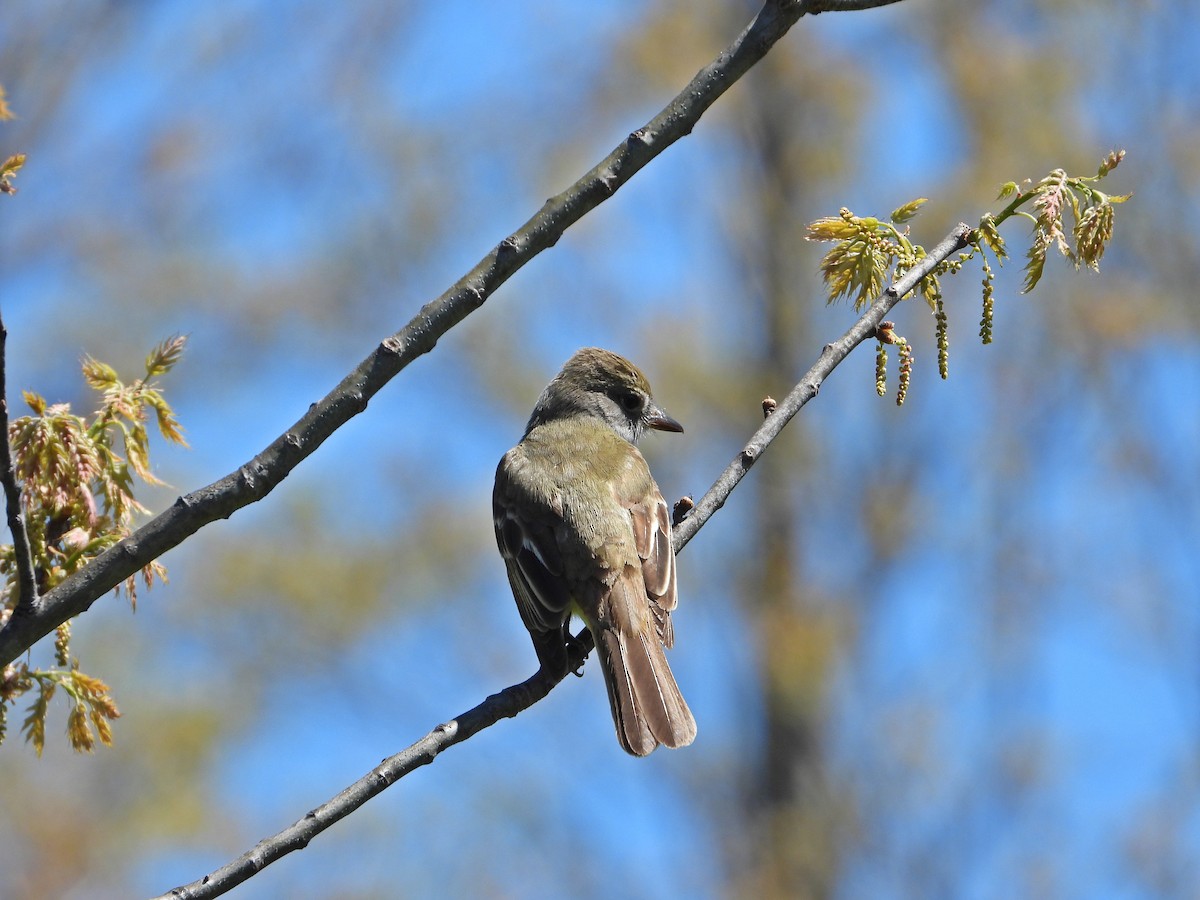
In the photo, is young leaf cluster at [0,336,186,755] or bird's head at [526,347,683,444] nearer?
young leaf cluster at [0,336,186,755]

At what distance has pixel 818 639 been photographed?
13.7 metres

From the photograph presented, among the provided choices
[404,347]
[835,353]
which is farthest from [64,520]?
[835,353]

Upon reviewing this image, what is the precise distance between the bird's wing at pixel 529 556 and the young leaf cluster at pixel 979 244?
5.52 feet

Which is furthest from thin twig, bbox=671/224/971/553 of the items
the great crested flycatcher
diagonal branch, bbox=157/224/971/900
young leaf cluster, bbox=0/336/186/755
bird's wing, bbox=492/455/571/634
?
young leaf cluster, bbox=0/336/186/755

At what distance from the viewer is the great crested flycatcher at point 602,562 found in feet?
14.7

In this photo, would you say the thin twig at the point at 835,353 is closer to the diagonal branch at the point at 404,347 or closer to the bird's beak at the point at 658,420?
the diagonal branch at the point at 404,347

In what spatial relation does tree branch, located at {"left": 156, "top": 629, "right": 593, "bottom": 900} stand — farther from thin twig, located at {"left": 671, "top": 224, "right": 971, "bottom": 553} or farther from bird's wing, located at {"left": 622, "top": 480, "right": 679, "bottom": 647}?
bird's wing, located at {"left": 622, "top": 480, "right": 679, "bottom": 647}

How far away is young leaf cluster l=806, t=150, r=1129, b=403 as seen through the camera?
3283 millimetres

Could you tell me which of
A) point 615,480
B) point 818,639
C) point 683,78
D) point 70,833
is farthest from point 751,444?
point 70,833

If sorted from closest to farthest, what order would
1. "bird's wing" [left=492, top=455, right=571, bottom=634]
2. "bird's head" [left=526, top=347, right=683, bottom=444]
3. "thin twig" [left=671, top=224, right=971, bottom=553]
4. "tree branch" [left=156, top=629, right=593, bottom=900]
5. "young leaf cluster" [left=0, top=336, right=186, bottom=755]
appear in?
"tree branch" [left=156, top=629, right=593, bottom=900] < "young leaf cluster" [left=0, top=336, right=186, bottom=755] < "thin twig" [left=671, top=224, right=971, bottom=553] < "bird's wing" [left=492, top=455, right=571, bottom=634] < "bird's head" [left=526, top=347, right=683, bottom=444]

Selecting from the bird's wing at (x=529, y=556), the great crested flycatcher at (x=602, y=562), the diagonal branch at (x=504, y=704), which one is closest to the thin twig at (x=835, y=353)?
the diagonal branch at (x=504, y=704)

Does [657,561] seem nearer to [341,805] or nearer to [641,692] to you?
[641,692]

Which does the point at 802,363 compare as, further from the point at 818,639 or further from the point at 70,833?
the point at 70,833

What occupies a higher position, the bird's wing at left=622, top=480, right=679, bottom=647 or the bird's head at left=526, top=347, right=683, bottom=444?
the bird's head at left=526, top=347, right=683, bottom=444
